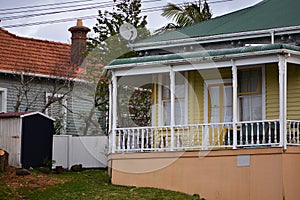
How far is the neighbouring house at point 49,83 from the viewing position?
1249 inches

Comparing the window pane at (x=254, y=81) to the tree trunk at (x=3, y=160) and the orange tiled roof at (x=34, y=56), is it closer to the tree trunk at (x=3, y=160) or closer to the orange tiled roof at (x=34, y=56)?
the tree trunk at (x=3, y=160)

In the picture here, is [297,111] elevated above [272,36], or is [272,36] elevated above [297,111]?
[272,36]

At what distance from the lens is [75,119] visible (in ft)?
111

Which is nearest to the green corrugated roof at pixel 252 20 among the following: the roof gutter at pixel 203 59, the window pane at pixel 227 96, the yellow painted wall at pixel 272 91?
the yellow painted wall at pixel 272 91

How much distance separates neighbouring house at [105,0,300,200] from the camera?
65.0 feet

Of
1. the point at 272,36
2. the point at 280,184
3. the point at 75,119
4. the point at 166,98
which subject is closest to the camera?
the point at 280,184

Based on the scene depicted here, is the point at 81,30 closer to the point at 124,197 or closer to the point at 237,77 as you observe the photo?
the point at 237,77

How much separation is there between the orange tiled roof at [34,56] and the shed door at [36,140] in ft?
20.6

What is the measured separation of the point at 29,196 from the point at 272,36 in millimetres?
8591

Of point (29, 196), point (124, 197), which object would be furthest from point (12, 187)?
point (124, 197)

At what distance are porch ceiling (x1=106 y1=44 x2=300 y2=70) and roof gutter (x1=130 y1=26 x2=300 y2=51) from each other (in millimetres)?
1765

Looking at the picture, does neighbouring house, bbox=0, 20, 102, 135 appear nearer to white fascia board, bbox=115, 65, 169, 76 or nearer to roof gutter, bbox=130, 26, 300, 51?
roof gutter, bbox=130, 26, 300, 51

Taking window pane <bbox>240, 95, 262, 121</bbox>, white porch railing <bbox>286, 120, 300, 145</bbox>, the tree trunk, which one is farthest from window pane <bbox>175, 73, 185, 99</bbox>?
the tree trunk

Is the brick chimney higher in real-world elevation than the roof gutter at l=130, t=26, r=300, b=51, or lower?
higher
